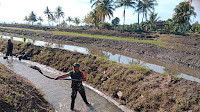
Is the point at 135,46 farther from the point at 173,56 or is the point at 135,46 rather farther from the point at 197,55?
the point at 197,55

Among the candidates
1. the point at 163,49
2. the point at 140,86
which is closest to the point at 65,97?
the point at 140,86

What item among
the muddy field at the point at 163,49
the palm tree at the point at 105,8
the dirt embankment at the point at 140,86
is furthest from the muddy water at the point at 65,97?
the palm tree at the point at 105,8

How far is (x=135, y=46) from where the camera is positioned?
67.5 feet

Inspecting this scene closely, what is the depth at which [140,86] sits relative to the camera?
291 inches

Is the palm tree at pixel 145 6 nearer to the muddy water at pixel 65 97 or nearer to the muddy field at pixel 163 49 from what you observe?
the muddy field at pixel 163 49

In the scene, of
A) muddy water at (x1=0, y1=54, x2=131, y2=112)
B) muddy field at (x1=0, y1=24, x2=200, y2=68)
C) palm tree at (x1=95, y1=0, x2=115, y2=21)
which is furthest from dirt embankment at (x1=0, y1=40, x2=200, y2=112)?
palm tree at (x1=95, y1=0, x2=115, y2=21)

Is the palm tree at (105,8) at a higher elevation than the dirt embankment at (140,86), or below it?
higher

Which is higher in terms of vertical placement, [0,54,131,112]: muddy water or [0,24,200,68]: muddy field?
[0,24,200,68]: muddy field

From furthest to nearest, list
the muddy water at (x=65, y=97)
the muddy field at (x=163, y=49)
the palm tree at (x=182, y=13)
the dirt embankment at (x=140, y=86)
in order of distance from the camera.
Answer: the palm tree at (x=182, y=13), the muddy field at (x=163, y=49), the muddy water at (x=65, y=97), the dirt embankment at (x=140, y=86)

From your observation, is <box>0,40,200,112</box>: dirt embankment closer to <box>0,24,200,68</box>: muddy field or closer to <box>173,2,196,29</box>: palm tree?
<box>0,24,200,68</box>: muddy field

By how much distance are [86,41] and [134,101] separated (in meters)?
20.6

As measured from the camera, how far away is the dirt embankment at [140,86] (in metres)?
6.05

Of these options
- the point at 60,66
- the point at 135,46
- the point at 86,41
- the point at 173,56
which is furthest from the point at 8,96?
the point at 86,41

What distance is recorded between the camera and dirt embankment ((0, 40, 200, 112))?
6.05 metres
